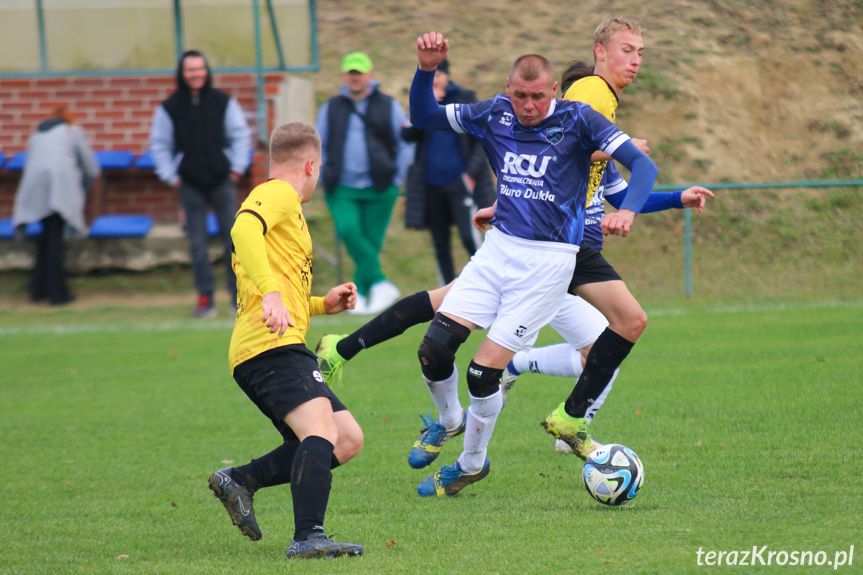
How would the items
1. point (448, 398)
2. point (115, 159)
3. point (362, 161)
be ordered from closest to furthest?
point (448, 398) → point (362, 161) → point (115, 159)

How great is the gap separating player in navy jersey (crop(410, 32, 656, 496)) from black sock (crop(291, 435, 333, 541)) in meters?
1.03

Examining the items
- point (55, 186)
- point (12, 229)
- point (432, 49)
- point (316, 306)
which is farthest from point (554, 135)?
point (12, 229)

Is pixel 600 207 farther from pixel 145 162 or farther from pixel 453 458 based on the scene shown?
pixel 145 162

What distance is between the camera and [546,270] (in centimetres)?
454

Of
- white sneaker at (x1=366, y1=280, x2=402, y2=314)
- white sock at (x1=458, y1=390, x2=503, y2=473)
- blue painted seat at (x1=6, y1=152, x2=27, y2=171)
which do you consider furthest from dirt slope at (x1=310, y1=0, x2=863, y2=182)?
white sock at (x1=458, y1=390, x2=503, y2=473)

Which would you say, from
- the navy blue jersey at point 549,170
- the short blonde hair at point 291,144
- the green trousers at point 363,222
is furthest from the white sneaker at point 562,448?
the green trousers at point 363,222

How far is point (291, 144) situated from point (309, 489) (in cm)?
144

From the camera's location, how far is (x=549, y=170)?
4547 mm

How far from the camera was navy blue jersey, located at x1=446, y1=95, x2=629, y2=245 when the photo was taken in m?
4.53

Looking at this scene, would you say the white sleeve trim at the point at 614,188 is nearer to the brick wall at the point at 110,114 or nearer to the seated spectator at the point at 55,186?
the seated spectator at the point at 55,186

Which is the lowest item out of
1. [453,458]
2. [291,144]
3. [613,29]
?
[453,458]

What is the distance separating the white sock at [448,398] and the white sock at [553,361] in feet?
2.56

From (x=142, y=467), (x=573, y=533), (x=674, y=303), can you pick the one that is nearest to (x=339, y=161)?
(x=674, y=303)

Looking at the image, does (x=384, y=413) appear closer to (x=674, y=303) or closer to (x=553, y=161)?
(x=553, y=161)
